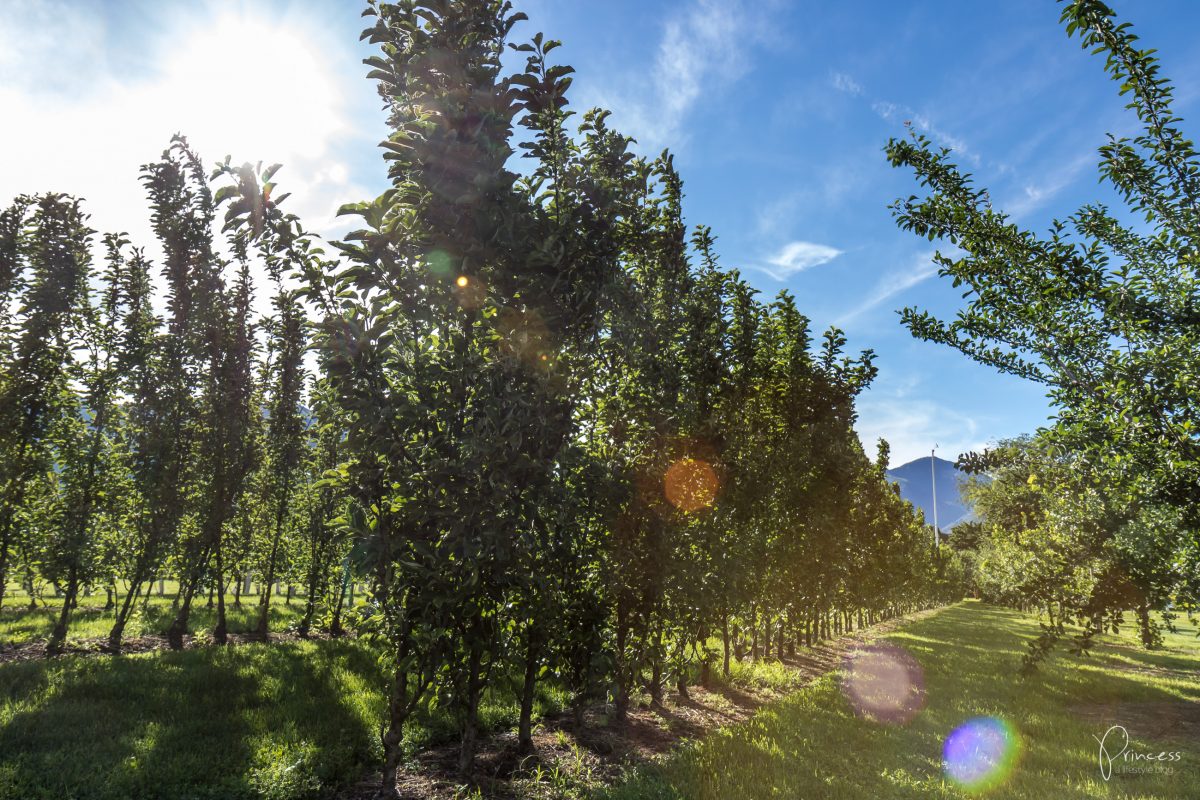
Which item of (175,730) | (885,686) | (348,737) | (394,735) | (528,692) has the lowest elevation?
(885,686)

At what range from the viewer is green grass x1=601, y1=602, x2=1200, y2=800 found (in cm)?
666

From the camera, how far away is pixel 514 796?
7.00 metres

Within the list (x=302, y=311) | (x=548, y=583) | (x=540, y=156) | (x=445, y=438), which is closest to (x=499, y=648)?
(x=548, y=583)

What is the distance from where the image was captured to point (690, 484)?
9.84 m

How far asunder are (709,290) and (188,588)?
17.8m

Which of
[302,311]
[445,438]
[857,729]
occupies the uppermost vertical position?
[302,311]

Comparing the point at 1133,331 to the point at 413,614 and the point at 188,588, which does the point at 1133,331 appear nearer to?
the point at 413,614

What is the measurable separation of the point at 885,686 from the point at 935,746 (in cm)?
620

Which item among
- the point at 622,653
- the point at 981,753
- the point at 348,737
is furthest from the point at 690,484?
the point at 348,737

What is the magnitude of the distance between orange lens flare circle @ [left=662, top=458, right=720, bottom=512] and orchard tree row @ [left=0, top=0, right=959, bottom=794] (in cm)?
4

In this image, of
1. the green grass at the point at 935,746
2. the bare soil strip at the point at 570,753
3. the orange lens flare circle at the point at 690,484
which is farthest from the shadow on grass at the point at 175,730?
the orange lens flare circle at the point at 690,484

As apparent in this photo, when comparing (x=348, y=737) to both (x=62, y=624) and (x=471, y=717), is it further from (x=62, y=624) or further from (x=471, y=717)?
(x=62, y=624)

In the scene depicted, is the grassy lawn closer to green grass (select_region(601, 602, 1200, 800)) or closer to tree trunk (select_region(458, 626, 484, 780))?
green grass (select_region(601, 602, 1200, 800))

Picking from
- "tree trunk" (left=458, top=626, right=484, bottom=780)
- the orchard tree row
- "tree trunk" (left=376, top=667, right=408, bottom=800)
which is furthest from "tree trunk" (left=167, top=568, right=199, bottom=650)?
"tree trunk" (left=458, top=626, right=484, bottom=780)
